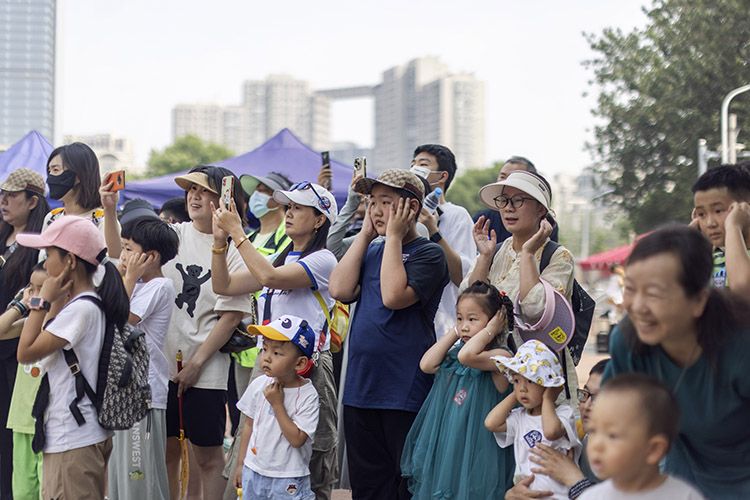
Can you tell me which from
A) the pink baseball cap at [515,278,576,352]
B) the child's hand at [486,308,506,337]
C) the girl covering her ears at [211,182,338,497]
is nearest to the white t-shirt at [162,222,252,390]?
the girl covering her ears at [211,182,338,497]

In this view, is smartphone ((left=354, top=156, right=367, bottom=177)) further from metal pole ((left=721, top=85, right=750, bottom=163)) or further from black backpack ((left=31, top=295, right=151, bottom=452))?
metal pole ((left=721, top=85, right=750, bottom=163))

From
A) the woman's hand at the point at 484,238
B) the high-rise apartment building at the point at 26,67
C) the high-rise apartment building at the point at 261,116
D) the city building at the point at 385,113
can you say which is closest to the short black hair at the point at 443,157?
the woman's hand at the point at 484,238

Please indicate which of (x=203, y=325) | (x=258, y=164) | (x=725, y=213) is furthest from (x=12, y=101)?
(x=725, y=213)

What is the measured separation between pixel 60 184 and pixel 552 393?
11.0 ft

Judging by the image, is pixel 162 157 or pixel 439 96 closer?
pixel 162 157

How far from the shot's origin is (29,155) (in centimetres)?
1052

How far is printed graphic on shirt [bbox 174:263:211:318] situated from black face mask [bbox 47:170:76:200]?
84cm

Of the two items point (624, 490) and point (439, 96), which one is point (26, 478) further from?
point (439, 96)

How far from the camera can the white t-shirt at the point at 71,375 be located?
177 inches

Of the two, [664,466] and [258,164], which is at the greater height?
[258,164]

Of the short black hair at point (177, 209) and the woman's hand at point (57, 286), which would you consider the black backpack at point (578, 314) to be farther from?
the short black hair at point (177, 209)

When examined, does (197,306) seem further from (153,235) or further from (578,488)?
(578,488)

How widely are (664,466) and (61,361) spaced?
281 centimetres

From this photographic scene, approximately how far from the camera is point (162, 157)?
61.8 metres
